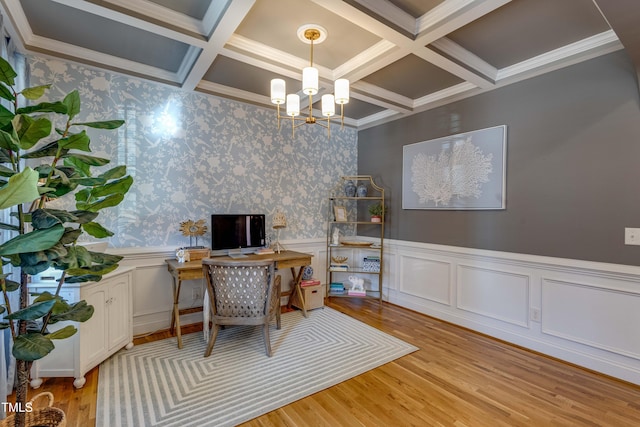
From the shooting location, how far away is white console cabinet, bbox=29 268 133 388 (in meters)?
2.13

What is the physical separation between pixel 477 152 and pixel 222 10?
2.69m

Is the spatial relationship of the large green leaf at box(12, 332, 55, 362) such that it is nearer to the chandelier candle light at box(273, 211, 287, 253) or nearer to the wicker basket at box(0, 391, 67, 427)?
the wicker basket at box(0, 391, 67, 427)

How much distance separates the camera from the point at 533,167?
9.20 feet

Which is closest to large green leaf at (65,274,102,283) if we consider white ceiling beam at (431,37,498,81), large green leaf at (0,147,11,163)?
large green leaf at (0,147,11,163)

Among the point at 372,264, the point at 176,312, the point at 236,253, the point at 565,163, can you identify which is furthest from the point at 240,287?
the point at 565,163

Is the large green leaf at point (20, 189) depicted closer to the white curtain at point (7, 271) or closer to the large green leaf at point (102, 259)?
the large green leaf at point (102, 259)

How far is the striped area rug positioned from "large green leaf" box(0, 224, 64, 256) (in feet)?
4.55

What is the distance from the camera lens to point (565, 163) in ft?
8.55

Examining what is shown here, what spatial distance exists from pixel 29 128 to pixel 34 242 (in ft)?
1.47

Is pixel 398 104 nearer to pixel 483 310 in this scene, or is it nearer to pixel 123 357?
pixel 483 310

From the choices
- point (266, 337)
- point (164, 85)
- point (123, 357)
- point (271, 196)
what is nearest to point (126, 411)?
point (123, 357)

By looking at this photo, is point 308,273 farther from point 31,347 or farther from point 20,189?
point 20,189

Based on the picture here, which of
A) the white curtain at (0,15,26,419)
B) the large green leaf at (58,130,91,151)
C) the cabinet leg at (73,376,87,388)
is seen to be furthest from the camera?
the cabinet leg at (73,376,87,388)

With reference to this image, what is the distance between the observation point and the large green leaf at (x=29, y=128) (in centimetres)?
108
